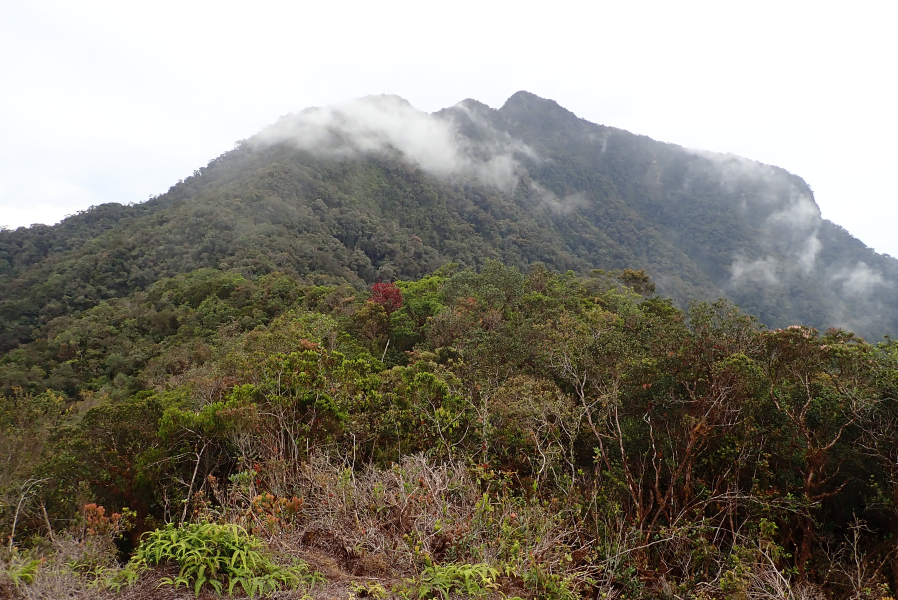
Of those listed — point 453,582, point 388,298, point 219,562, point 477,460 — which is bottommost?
point 477,460

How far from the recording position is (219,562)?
144 inches


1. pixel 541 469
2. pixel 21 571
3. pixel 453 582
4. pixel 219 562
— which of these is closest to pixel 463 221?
pixel 541 469

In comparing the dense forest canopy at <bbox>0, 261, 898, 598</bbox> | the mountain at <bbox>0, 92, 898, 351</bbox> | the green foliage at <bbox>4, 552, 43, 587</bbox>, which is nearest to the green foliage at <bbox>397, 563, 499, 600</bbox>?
the dense forest canopy at <bbox>0, 261, 898, 598</bbox>

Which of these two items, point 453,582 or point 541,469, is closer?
point 453,582

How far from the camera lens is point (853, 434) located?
269 inches

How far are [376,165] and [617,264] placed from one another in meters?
50.1

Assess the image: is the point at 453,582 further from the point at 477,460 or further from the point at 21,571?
the point at 477,460

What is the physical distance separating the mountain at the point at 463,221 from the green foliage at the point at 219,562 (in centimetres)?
3923

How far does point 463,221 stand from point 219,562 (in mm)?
76085

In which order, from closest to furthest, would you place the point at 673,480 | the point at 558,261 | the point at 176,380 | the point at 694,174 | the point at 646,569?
1. the point at 646,569
2. the point at 673,480
3. the point at 176,380
4. the point at 558,261
5. the point at 694,174

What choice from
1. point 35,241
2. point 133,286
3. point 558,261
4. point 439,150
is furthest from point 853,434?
point 439,150

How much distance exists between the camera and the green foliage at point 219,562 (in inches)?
138

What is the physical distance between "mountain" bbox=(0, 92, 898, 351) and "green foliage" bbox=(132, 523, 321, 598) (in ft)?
129

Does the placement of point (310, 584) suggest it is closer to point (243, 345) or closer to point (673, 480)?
point (673, 480)
